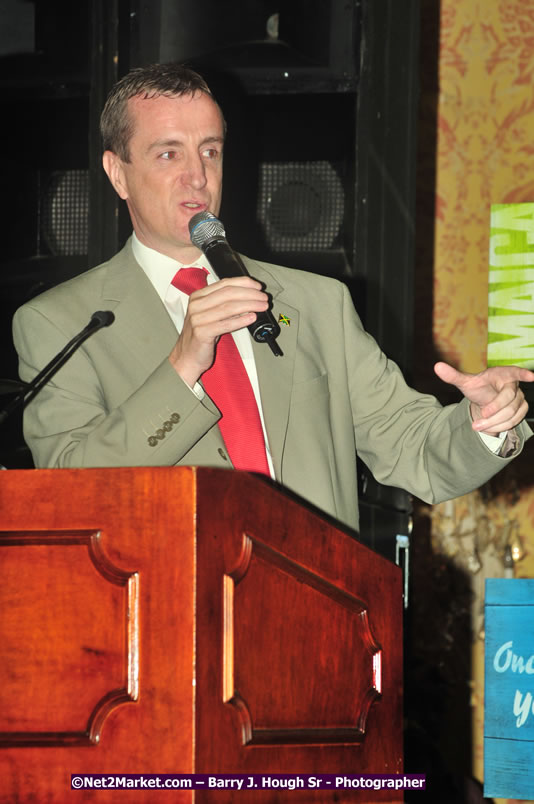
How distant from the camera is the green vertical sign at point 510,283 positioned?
11.9ft

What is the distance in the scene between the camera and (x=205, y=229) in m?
1.74

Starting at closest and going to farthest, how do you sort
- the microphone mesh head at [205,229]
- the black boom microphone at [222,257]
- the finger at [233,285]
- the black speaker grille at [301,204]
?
the finger at [233,285] → the black boom microphone at [222,257] → the microphone mesh head at [205,229] → the black speaker grille at [301,204]

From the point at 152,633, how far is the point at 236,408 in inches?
29.9

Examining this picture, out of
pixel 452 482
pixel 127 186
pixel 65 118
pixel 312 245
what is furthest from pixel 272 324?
pixel 65 118

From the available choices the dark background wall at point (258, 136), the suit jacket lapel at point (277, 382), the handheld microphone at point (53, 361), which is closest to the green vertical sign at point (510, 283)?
the dark background wall at point (258, 136)

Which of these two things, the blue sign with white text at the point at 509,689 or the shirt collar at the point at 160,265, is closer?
the shirt collar at the point at 160,265

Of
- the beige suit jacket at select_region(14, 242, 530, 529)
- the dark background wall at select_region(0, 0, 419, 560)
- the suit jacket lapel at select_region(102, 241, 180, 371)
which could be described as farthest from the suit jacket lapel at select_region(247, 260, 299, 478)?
the dark background wall at select_region(0, 0, 419, 560)

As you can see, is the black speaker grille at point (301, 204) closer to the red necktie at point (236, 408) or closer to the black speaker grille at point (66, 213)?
the black speaker grille at point (66, 213)

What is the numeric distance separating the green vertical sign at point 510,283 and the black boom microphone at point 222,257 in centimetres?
202

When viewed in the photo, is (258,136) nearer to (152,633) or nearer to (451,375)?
(451,375)

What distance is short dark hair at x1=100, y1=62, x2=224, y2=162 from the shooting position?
194 cm

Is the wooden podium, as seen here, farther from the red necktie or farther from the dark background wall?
the dark background wall

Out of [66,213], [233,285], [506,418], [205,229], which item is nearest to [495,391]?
[506,418]

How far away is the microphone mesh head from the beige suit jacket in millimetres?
158
